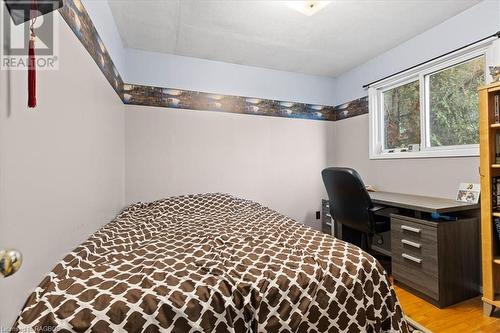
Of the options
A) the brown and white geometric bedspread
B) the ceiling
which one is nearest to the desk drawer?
the brown and white geometric bedspread

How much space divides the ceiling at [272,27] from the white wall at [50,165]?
86 centimetres

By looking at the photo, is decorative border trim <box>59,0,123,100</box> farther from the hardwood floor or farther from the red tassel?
the hardwood floor

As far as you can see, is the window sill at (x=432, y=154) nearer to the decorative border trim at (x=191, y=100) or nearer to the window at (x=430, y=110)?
the window at (x=430, y=110)

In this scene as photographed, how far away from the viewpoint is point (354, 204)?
2.13 meters

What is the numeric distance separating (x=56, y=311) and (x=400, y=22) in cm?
303

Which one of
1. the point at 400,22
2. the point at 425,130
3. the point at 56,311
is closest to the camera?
the point at 56,311

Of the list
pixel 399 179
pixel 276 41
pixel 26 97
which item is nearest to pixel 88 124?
pixel 26 97

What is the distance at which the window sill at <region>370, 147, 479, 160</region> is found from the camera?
6.70 feet

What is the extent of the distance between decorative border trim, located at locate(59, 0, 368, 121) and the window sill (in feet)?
2.09

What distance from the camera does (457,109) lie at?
7.54 ft

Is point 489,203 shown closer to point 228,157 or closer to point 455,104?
point 455,104

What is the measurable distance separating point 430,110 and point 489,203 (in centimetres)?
119

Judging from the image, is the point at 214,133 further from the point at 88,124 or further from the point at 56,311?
the point at 56,311

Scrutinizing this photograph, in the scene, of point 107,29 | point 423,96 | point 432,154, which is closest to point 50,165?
point 107,29
